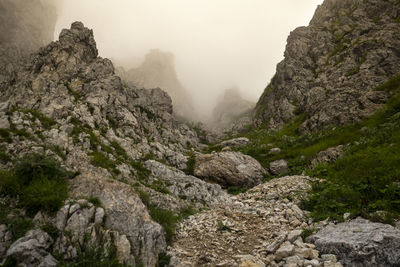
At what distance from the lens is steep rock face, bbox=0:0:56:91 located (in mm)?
122125

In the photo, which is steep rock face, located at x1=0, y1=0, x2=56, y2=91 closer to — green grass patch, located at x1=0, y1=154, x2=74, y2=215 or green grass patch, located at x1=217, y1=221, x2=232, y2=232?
green grass patch, located at x1=0, y1=154, x2=74, y2=215

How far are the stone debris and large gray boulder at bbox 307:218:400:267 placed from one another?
0.44m

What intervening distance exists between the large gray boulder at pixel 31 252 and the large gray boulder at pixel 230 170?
26044mm

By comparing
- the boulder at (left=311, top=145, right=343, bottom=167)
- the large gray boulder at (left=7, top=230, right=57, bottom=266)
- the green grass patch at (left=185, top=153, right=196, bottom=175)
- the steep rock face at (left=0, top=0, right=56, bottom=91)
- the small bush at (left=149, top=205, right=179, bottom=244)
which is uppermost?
the steep rock face at (left=0, top=0, right=56, bottom=91)

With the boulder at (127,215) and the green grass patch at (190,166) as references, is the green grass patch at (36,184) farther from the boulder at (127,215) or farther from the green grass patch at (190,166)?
the green grass patch at (190,166)

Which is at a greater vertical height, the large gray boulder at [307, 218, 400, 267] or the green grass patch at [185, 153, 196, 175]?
the green grass patch at [185, 153, 196, 175]

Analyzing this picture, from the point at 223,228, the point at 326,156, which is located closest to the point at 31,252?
the point at 223,228

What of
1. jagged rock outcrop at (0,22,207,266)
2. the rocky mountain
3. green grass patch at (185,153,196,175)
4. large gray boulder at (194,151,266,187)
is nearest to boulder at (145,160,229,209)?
the rocky mountain

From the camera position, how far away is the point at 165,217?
11883mm

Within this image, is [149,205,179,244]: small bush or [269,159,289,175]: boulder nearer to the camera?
[149,205,179,244]: small bush

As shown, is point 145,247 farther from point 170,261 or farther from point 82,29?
point 82,29

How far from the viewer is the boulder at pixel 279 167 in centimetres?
3287

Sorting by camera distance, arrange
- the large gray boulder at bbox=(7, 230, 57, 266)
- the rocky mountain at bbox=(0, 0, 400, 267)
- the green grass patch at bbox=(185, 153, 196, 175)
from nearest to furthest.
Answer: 1. the large gray boulder at bbox=(7, 230, 57, 266)
2. the rocky mountain at bbox=(0, 0, 400, 267)
3. the green grass patch at bbox=(185, 153, 196, 175)

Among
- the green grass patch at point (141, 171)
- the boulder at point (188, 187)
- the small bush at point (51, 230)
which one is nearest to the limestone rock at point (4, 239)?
the small bush at point (51, 230)
